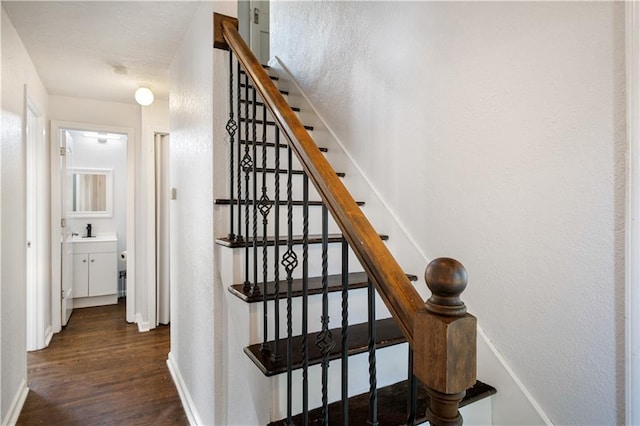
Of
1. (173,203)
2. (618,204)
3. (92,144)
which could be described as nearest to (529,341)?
(618,204)

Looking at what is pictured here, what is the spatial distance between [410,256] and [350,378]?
2.16ft

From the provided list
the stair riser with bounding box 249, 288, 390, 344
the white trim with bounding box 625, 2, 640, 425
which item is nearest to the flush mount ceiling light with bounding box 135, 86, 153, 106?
the stair riser with bounding box 249, 288, 390, 344

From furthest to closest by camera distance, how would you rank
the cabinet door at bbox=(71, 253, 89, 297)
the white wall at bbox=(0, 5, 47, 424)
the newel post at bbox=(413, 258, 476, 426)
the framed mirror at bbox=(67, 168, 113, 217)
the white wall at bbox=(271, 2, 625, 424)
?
the framed mirror at bbox=(67, 168, 113, 217)
the cabinet door at bbox=(71, 253, 89, 297)
the white wall at bbox=(0, 5, 47, 424)
the white wall at bbox=(271, 2, 625, 424)
the newel post at bbox=(413, 258, 476, 426)

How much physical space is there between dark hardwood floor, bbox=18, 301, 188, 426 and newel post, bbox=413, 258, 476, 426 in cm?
198

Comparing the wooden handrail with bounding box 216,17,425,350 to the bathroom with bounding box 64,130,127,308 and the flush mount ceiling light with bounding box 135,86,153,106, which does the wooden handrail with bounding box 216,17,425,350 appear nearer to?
the flush mount ceiling light with bounding box 135,86,153,106

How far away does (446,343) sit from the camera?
0.58 metres

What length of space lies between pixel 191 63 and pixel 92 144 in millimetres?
3704

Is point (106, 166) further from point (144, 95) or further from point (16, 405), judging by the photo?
point (16, 405)

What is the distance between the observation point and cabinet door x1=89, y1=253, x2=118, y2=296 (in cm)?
442

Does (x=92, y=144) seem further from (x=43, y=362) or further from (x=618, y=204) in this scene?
(x=618, y=204)

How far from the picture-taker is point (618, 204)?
3.31ft

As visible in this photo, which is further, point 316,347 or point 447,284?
point 316,347

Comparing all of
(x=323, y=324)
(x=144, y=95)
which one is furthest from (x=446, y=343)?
(x=144, y=95)

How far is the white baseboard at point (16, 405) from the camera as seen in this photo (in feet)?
6.41
